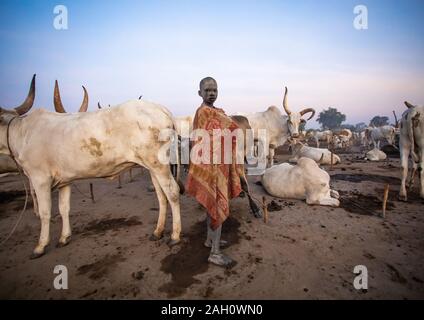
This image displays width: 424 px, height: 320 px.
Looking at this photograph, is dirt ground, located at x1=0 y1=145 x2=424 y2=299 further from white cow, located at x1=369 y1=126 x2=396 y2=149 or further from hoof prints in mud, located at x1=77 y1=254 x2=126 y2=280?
white cow, located at x1=369 y1=126 x2=396 y2=149

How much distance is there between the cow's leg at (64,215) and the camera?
4.06 meters

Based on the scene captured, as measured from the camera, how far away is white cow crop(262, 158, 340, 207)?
5.48 m

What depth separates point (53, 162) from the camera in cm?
378

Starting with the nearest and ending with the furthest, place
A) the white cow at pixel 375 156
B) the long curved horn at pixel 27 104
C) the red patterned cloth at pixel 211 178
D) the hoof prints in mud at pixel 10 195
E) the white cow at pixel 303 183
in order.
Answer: the red patterned cloth at pixel 211 178 < the long curved horn at pixel 27 104 < the white cow at pixel 303 183 < the hoof prints in mud at pixel 10 195 < the white cow at pixel 375 156

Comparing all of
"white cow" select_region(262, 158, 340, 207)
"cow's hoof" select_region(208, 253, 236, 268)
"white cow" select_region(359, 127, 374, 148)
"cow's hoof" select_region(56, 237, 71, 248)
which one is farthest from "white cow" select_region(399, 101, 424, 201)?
"white cow" select_region(359, 127, 374, 148)

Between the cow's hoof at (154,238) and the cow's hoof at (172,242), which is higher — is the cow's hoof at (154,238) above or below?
below

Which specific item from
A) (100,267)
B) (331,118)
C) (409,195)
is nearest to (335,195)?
(409,195)

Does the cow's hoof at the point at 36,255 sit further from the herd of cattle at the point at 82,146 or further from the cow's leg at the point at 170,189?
the cow's leg at the point at 170,189

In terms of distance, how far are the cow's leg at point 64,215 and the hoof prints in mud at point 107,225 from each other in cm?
40

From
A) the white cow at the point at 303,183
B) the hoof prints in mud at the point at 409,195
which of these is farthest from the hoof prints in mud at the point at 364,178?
the white cow at the point at 303,183

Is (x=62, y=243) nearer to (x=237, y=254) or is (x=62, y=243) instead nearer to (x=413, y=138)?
(x=237, y=254)
